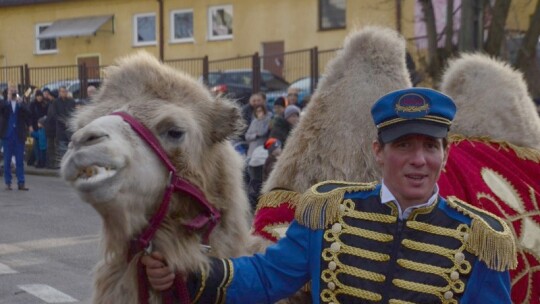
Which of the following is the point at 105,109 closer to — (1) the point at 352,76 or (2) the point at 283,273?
(2) the point at 283,273

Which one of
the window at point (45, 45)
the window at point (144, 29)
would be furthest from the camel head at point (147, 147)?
the window at point (45, 45)

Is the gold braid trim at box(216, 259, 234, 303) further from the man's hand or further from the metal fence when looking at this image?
the metal fence

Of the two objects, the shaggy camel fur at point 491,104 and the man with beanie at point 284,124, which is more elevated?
the shaggy camel fur at point 491,104

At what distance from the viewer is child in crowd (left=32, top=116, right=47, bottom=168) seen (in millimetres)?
19719

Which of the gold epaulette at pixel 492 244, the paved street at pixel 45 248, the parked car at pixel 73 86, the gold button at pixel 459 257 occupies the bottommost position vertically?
the paved street at pixel 45 248

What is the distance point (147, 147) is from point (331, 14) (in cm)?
2675

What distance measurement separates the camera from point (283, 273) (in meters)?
3.08

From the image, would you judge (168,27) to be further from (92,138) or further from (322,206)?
(92,138)

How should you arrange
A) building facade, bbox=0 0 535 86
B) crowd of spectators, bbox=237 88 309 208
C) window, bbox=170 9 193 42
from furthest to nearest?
window, bbox=170 9 193 42
building facade, bbox=0 0 535 86
crowd of spectators, bbox=237 88 309 208

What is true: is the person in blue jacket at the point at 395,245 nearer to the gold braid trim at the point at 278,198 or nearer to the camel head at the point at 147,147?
the camel head at the point at 147,147

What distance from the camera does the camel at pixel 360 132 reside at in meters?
3.69

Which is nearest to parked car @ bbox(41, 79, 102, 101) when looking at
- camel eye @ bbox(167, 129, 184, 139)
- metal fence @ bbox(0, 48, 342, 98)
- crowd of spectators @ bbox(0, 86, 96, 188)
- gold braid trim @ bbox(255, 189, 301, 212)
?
metal fence @ bbox(0, 48, 342, 98)

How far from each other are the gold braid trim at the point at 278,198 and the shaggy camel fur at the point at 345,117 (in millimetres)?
58

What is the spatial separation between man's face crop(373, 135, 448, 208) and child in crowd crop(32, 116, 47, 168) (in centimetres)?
1736
